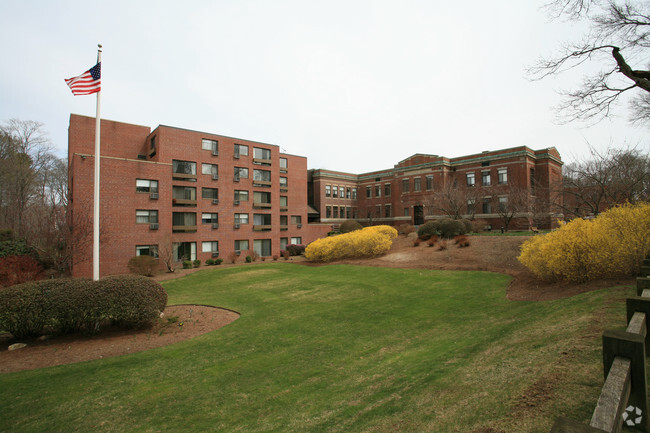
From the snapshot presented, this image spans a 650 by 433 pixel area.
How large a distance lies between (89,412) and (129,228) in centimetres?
2387

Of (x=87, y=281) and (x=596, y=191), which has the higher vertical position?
(x=596, y=191)

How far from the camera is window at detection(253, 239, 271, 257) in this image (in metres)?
36.5

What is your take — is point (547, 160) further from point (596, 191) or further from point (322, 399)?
point (322, 399)

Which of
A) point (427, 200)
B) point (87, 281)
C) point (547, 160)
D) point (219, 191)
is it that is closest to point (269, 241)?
point (219, 191)

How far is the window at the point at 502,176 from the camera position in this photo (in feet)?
131

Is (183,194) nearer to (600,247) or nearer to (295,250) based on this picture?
(295,250)

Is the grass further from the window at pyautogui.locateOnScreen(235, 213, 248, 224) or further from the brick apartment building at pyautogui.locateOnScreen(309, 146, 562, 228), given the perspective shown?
the window at pyautogui.locateOnScreen(235, 213, 248, 224)

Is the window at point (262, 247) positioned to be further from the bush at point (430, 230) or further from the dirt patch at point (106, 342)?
the dirt patch at point (106, 342)

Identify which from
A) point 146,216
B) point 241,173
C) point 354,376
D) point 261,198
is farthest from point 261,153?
point 354,376

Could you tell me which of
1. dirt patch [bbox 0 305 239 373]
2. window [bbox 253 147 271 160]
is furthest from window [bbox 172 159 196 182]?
dirt patch [bbox 0 305 239 373]

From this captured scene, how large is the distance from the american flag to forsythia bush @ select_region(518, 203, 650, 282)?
56.7 ft

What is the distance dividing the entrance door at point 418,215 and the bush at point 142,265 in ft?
120

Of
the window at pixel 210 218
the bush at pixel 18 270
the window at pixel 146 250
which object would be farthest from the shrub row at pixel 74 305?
the window at pixel 210 218

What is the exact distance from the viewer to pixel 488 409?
11.8 ft
